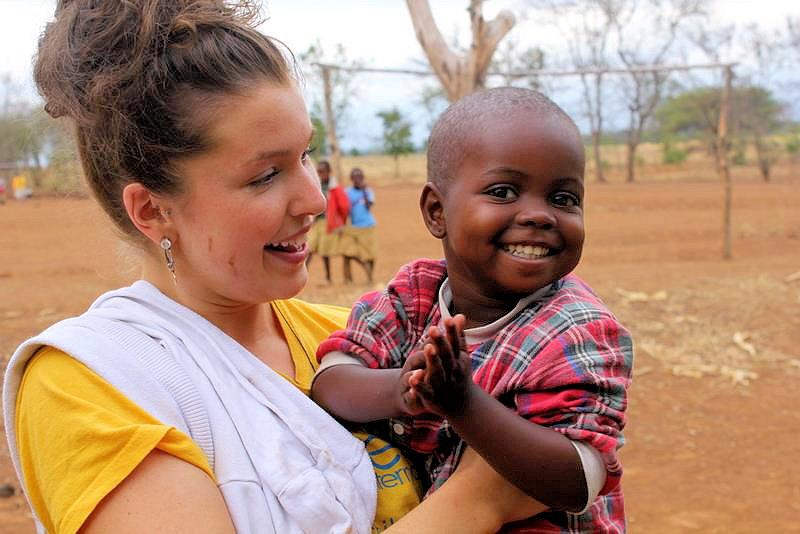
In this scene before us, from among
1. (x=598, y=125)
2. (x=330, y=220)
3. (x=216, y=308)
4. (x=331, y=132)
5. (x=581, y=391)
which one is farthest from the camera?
(x=598, y=125)

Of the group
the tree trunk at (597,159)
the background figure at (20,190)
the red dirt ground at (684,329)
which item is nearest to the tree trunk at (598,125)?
the tree trunk at (597,159)

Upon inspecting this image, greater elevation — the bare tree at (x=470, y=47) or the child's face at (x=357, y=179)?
the bare tree at (x=470, y=47)

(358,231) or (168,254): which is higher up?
(168,254)

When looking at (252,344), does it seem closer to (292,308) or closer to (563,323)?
(292,308)

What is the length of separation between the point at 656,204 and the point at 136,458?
2361 cm

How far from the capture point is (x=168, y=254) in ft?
5.84

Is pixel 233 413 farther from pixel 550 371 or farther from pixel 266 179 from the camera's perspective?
pixel 550 371

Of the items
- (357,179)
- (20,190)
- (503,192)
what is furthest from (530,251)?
(20,190)

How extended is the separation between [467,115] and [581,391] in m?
0.64

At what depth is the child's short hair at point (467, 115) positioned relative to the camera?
173 centimetres

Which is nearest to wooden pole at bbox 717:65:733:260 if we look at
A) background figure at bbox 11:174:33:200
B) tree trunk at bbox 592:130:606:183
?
tree trunk at bbox 592:130:606:183

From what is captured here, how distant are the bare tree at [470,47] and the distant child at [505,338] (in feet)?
18.4

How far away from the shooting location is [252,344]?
74.7 inches

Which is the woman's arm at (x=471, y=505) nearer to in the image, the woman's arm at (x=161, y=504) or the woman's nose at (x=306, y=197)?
the woman's arm at (x=161, y=504)
